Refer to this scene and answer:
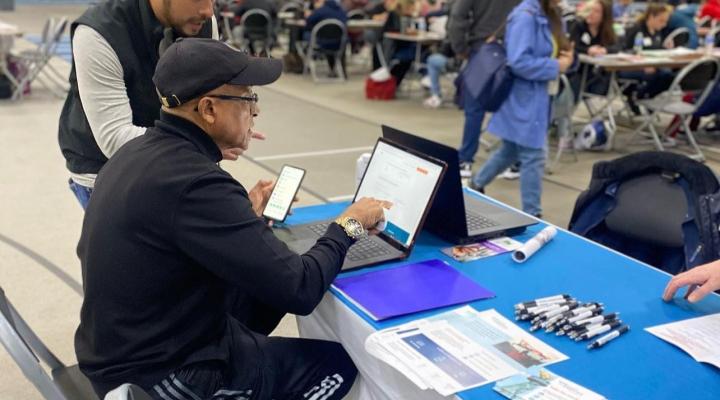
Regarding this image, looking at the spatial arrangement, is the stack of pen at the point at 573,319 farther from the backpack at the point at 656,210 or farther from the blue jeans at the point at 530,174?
the blue jeans at the point at 530,174

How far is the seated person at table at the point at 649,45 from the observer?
6359 mm

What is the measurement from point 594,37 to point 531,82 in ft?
8.86

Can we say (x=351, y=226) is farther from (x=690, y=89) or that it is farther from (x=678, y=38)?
(x=678, y=38)

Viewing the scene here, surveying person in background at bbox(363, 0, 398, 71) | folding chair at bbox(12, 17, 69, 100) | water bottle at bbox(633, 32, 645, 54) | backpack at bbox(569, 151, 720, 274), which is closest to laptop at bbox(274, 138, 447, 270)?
backpack at bbox(569, 151, 720, 274)

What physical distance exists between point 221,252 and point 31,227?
9.83 feet

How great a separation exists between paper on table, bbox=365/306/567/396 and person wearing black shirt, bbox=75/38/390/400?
22cm

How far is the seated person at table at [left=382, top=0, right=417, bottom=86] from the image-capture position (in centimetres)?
843

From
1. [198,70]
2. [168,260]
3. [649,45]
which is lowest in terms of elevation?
[168,260]

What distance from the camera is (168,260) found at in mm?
1443

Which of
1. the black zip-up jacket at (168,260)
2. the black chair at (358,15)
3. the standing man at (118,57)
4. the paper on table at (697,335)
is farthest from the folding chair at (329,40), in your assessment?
the paper on table at (697,335)

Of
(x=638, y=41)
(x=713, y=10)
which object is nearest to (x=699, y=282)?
(x=638, y=41)

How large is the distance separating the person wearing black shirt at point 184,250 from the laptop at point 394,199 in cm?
30

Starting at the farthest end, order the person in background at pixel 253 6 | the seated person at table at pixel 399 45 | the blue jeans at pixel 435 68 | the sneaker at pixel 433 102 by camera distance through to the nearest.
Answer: the person in background at pixel 253 6 → the seated person at table at pixel 399 45 → the sneaker at pixel 433 102 → the blue jeans at pixel 435 68

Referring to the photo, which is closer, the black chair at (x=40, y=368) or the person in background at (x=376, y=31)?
the black chair at (x=40, y=368)
